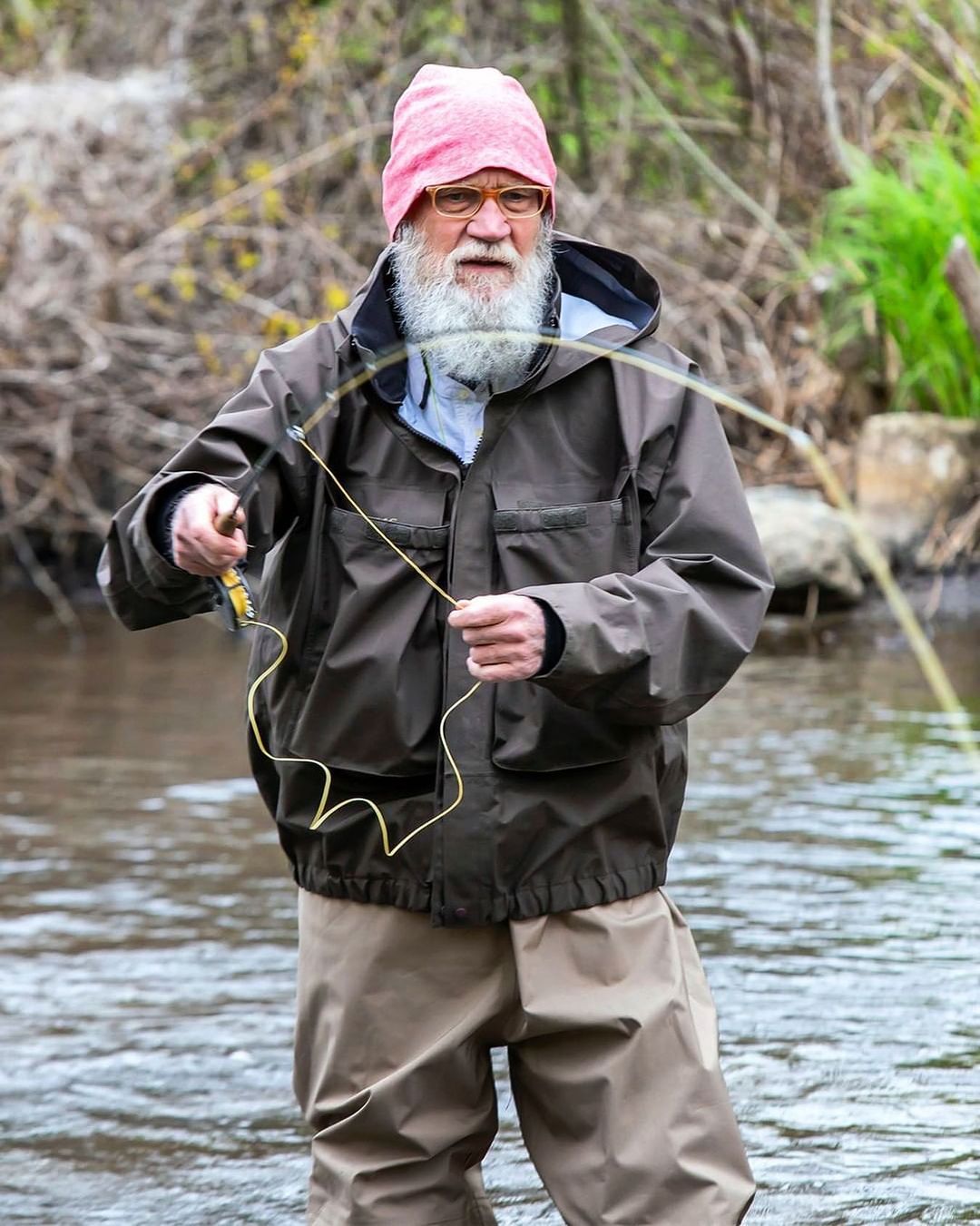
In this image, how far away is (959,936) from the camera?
482 centimetres

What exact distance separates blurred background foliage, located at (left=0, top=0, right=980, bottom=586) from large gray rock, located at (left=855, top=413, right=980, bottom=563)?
0.32m

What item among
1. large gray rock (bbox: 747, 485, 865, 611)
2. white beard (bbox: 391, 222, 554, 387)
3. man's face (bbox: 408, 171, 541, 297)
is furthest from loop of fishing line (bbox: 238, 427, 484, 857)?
large gray rock (bbox: 747, 485, 865, 611)

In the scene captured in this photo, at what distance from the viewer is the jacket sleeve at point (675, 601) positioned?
2430 mm

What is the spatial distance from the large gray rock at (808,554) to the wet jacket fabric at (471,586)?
625 centimetres

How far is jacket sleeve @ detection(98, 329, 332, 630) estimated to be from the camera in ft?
8.68

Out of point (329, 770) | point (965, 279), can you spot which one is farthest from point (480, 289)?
point (965, 279)

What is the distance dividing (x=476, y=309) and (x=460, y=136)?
0.25 meters

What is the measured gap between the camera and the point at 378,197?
35.8 ft

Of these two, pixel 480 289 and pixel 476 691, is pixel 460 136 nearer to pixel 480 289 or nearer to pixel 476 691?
pixel 480 289

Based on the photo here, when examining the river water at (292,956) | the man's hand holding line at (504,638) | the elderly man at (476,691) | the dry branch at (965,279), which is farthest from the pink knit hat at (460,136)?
the dry branch at (965,279)

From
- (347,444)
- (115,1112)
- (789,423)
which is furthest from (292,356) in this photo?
(789,423)

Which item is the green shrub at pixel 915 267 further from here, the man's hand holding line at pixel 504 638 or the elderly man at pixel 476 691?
the man's hand holding line at pixel 504 638

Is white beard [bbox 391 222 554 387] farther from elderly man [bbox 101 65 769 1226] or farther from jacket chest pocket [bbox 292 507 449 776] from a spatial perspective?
jacket chest pocket [bbox 292 507 449 776]

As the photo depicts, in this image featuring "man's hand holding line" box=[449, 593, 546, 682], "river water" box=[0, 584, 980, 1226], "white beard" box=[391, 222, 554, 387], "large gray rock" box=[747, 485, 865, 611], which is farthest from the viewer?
"large gray rock" box=[747, 485, 865, 611]
